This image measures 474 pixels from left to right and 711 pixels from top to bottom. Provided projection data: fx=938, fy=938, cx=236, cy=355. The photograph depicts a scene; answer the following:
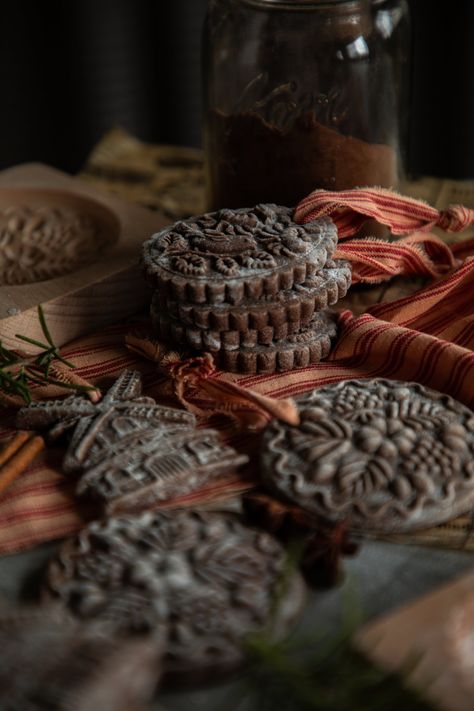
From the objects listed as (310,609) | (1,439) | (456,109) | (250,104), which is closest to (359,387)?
(310,609)

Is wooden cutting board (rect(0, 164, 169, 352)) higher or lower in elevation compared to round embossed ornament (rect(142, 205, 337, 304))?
lower

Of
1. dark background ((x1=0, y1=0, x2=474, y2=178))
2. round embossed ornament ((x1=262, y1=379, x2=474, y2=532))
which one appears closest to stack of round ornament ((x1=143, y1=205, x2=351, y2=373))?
round embossed ornament ((x1=262, y1=379, x2=474, y2=532))

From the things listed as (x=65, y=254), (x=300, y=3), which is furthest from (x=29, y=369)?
(x=300, y=3)

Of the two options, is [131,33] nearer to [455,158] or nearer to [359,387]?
[455,158]

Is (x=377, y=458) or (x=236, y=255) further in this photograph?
(x=236, y=255)

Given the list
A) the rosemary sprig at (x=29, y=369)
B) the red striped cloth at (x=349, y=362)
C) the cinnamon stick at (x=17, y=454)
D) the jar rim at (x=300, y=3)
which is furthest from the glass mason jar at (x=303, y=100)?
the cinnamon stick at (x=17, y=454)

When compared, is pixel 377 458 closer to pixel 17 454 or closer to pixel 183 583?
pixel 183 583

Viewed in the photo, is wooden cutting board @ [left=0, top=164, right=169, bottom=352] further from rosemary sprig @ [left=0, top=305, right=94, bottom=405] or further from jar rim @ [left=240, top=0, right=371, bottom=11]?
jar rim @ [left=240, top=0, right=371, bottom=11]
